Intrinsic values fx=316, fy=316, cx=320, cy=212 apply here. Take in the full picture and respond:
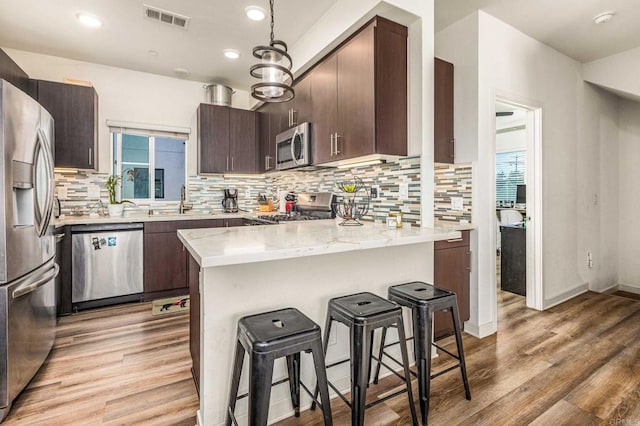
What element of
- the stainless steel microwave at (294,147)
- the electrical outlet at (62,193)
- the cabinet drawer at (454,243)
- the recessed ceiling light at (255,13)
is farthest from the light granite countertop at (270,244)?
the electrical outlet at (62,193)

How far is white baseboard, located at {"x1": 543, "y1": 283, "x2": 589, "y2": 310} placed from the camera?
3.37 metres

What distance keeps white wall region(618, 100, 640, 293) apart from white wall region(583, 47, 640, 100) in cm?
67

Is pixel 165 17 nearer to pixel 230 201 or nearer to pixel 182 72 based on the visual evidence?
pixel 182 72

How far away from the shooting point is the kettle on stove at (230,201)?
4527 millimetres

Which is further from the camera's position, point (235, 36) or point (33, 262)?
point (235, 36)

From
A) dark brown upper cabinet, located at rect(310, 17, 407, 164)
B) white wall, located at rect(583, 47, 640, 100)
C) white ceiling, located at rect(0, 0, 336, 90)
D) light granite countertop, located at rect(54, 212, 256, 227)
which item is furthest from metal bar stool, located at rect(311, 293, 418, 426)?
white wall, located at rect(583, 47, 640, 100)

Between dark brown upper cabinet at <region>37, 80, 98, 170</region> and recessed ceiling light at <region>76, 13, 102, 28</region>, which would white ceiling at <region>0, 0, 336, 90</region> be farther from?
dark brown upper cabinet at <region>37, 80, 98, 170</region>

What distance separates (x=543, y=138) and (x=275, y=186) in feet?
11.4

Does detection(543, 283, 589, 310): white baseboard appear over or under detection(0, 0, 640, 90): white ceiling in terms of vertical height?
under

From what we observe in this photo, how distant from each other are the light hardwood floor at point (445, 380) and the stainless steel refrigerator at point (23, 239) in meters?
0.22

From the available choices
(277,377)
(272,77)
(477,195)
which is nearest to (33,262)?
(277,377)

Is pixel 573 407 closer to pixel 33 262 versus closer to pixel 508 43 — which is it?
pixel 508 43

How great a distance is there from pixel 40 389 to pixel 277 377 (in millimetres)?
1529

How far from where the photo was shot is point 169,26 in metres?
3.00
